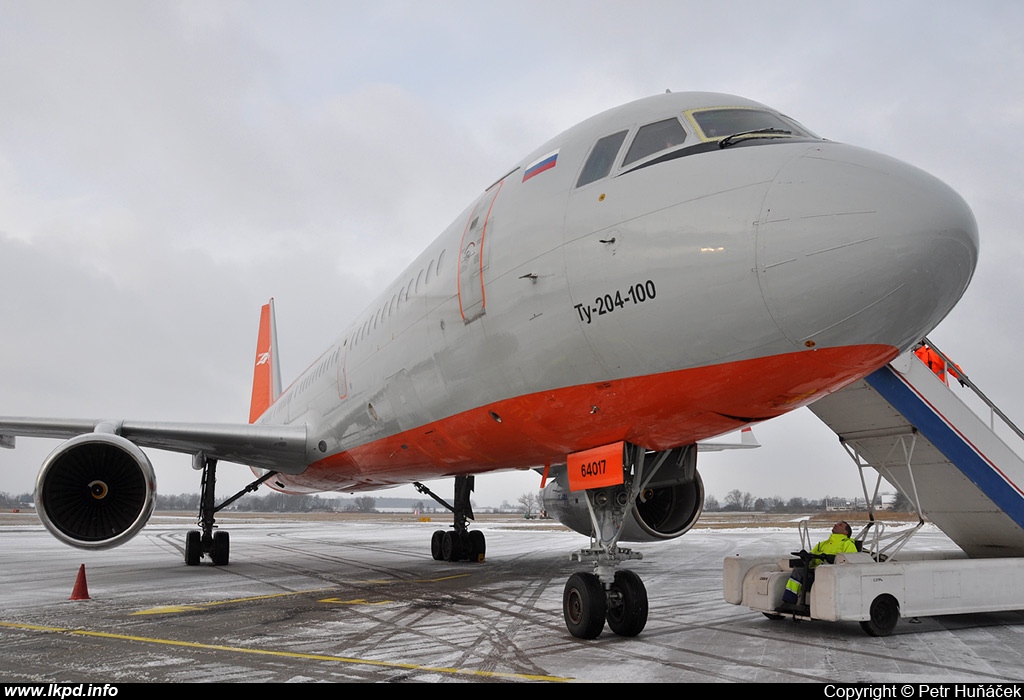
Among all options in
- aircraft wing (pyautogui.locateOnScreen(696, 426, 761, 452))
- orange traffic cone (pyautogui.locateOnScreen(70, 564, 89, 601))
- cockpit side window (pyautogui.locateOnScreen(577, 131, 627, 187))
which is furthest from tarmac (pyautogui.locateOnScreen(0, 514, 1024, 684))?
aircraft wing (pyautogui.locateOnScreen(696, 426, 761, 452))

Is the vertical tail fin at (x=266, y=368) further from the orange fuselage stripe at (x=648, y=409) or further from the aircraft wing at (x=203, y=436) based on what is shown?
the orange fuselage stripe at (x=648, y=409)

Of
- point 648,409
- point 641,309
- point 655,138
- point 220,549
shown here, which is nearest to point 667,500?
point 648,409

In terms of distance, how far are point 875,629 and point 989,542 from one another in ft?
10.6

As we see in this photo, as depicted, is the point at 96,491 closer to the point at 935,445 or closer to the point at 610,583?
the point at 610,583

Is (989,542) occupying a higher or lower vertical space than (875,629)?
higher

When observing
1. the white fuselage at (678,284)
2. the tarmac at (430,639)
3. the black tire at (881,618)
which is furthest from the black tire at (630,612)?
the black tire at (881,618)

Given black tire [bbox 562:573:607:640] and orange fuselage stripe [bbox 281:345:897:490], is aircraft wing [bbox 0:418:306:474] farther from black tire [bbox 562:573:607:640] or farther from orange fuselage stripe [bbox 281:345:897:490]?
black tire [bbox 562:573:607:640]

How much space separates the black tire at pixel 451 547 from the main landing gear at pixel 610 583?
10477mm

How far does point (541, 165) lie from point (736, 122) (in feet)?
6.14

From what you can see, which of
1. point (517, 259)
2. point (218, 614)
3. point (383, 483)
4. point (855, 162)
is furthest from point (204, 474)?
point (855, 162)

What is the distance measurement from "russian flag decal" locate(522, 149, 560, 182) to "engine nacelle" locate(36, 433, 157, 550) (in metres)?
6.43

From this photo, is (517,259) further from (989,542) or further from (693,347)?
(989,542)

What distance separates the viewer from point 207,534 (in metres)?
16.1

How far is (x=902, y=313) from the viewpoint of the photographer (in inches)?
179
